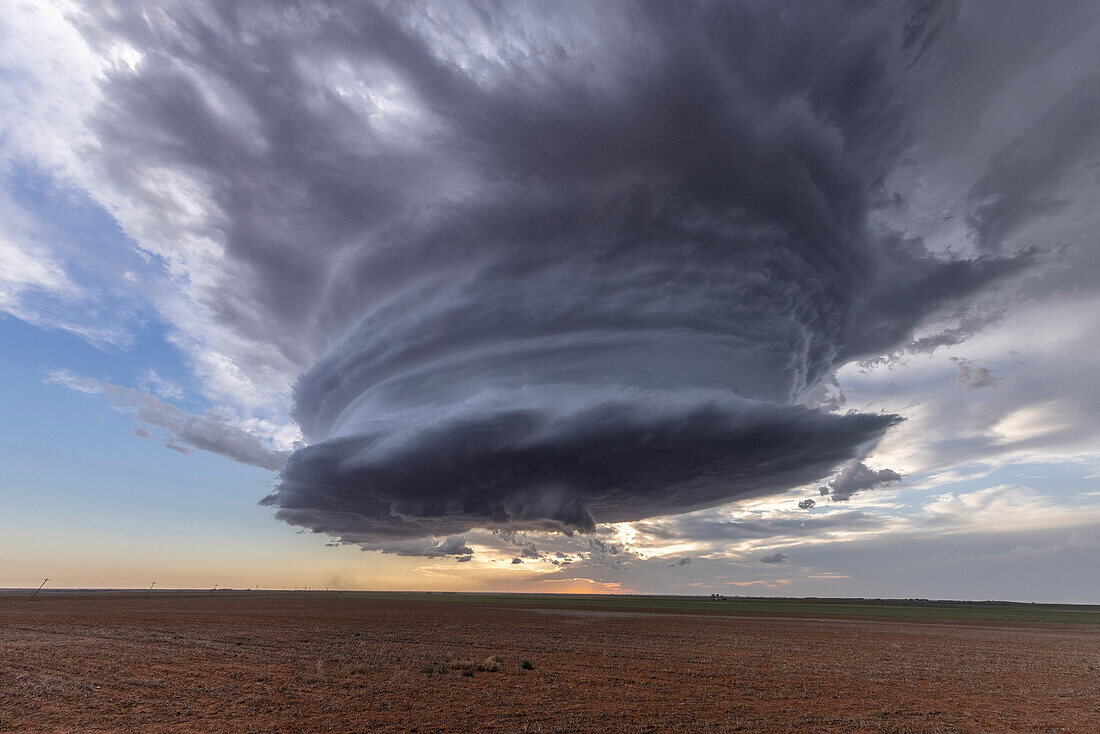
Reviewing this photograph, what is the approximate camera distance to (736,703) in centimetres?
2338

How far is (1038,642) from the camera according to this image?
2317 inches

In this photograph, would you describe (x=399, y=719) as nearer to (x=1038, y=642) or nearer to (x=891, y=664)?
(x=891, y=664)

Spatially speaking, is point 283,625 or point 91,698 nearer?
point 91,698

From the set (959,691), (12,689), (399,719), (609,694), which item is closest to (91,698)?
(12,689)

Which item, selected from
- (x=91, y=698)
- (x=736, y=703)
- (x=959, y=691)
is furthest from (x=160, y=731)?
(x=959, y=691)

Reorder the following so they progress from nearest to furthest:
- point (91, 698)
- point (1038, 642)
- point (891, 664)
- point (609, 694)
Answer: point (91, 698) → point (609, 694) → point (891, 664) → point (1038, 642)

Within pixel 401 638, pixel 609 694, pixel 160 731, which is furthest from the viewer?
pixel 401 638

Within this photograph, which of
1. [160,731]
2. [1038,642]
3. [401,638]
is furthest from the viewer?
[1038,642]

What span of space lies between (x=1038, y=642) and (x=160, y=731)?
78.8 meters

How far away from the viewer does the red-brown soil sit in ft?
65.6

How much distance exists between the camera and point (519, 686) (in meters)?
26.3

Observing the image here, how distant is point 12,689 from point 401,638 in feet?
91.3

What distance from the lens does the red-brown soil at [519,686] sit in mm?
20008

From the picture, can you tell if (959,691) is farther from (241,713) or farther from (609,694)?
(241,713)
